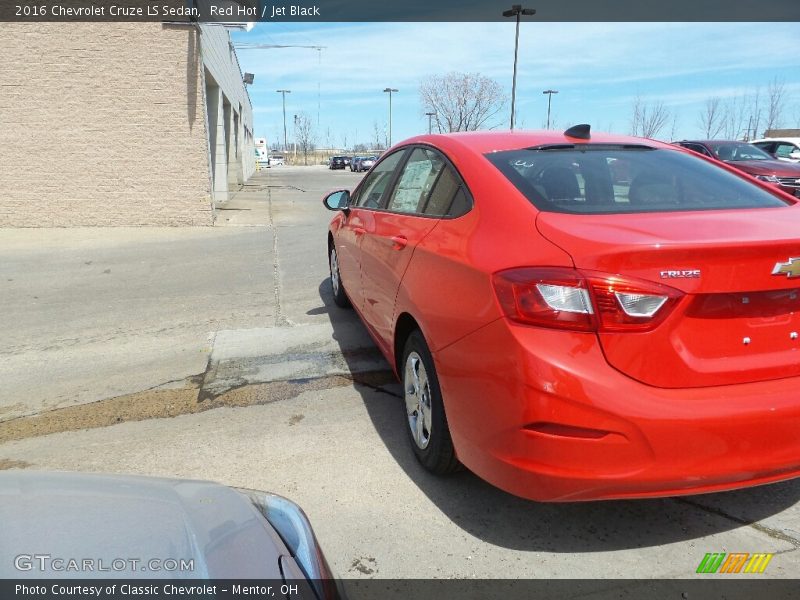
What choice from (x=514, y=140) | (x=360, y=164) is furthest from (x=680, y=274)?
(x=360, y=164)

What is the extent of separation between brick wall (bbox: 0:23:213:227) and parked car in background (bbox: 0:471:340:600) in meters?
12.1

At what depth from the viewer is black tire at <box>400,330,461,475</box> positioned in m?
2.72

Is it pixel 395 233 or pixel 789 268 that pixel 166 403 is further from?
pixel 789 268

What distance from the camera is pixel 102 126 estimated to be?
12312 mm

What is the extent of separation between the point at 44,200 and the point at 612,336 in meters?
13.5

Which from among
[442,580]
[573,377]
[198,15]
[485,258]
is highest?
[198,15]

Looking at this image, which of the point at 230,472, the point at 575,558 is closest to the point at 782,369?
the point at 575,558

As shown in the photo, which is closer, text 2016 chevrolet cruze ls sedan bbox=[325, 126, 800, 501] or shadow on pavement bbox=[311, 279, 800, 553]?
text 2016 chevrolet cruze ls sedan bbox=[325, 126, 800, 501]

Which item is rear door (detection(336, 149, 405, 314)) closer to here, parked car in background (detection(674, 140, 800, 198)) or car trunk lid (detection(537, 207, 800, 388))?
car trunk lid (detection(537, 207, 800, 388))

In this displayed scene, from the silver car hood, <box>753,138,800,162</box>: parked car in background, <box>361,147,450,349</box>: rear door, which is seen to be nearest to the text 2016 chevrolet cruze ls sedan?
<box>361,147,450,349</box>: rear door

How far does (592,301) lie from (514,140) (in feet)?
4.89

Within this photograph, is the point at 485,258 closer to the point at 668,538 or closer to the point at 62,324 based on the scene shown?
the point at 668,538

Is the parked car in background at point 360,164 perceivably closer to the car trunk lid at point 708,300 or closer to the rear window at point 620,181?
the rear window at point 620,181

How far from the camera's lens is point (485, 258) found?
7.90 ft
